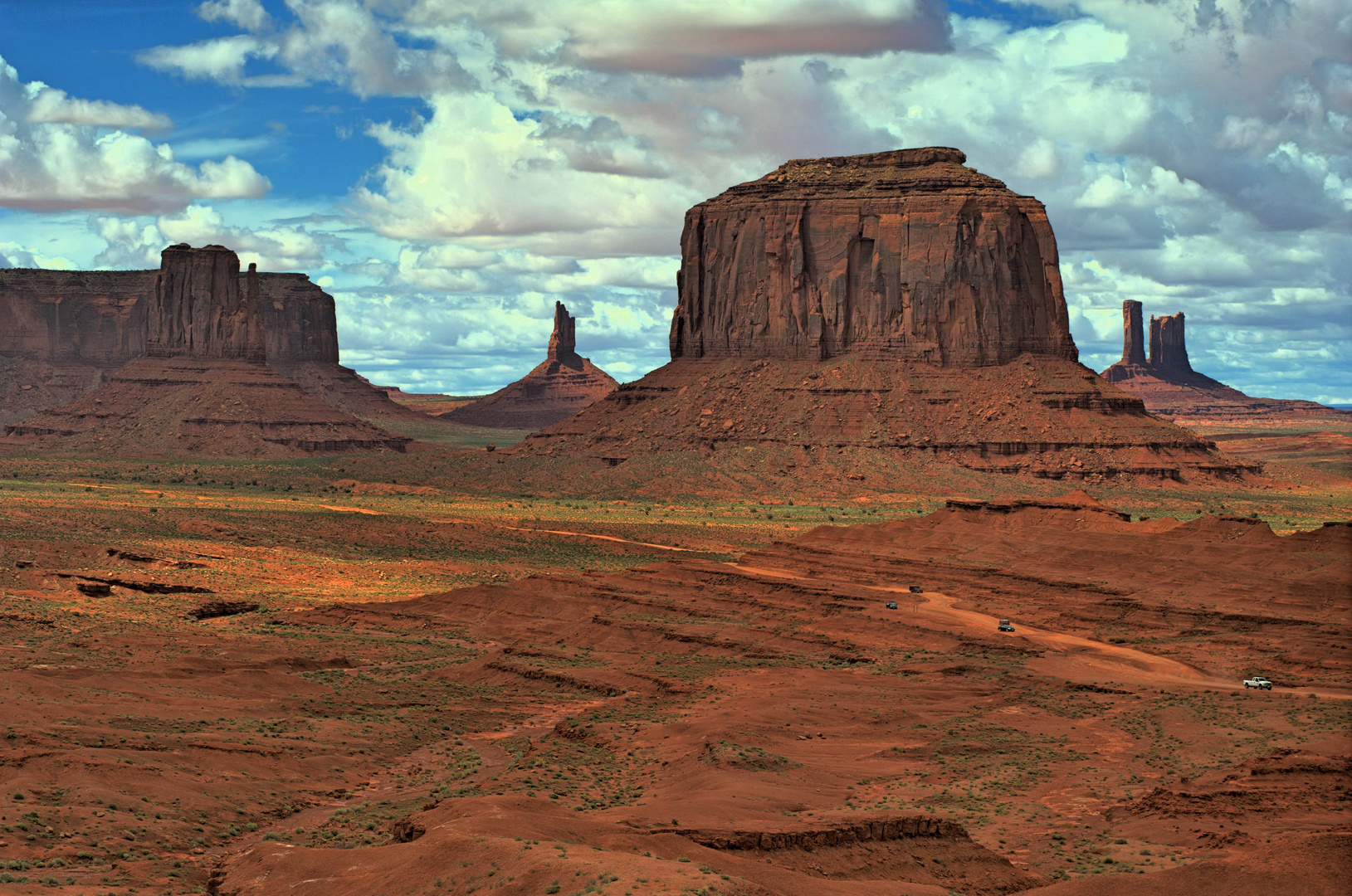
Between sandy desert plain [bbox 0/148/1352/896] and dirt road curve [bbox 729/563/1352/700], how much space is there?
0.30 meters

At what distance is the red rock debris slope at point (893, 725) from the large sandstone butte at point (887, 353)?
45597 millimetres

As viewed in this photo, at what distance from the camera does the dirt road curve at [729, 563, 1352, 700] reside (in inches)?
1937

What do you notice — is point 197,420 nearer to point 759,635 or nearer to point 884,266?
point 884,266

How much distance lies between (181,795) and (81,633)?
23.9 m

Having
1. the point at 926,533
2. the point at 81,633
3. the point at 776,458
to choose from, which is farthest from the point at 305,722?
the point at 776,458

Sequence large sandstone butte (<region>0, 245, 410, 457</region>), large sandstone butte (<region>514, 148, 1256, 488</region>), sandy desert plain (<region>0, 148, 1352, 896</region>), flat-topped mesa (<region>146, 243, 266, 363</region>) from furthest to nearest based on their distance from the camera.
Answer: flat-topped mesa (<region>146, 243, 266, 363</region>) → large sandstone butte (<region>0, 245, 410, 457</region>) → large sandstone butte (<region>514, 148, 1256, 488</region>) → sandy desert plain (<region>0, 148, 1352, 896</region>)

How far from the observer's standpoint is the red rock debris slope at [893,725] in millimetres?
26812

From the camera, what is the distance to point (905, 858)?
28375mm

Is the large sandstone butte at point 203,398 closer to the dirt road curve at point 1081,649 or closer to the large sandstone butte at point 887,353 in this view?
the large sandstone butte at point 887,353

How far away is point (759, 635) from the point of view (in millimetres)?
57312

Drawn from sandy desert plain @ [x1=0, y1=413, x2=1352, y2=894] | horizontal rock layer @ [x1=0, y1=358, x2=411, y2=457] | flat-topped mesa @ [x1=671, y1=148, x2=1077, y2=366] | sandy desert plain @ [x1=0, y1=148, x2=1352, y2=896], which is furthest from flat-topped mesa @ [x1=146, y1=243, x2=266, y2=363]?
sandy desert plain @ [x1=0, y1=413, x2=1352, y2=894]

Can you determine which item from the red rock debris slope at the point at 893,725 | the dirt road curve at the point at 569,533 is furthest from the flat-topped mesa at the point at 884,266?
the red rock debris slope at the point at 893,725

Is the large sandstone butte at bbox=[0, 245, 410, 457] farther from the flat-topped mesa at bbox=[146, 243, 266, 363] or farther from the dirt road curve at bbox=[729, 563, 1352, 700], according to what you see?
the dirt road curve at bbox=[729, 563, 1352, 700]

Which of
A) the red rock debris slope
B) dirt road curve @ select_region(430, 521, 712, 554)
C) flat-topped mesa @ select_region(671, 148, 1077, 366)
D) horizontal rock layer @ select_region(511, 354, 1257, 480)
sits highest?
flat-topped mesa @ select_region(671, 148, 1077, 366)
